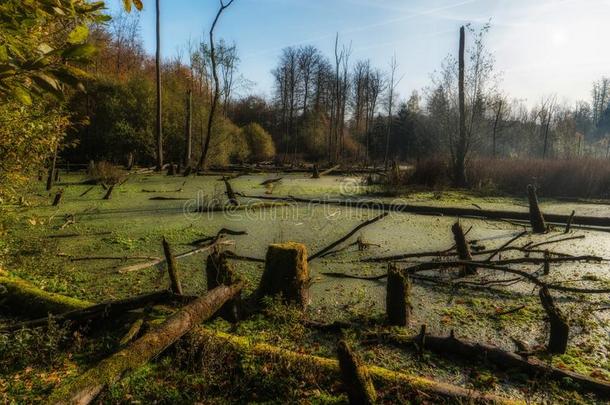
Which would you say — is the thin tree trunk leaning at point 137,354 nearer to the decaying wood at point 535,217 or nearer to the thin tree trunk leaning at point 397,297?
the thin tree trunk leaning at point 397,297

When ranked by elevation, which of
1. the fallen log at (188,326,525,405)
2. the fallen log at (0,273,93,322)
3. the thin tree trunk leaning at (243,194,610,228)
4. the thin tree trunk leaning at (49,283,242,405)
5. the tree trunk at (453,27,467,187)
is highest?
the tree trunk at (453,27,467,187)

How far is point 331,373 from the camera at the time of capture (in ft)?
8.07

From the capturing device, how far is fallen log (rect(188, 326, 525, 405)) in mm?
2182

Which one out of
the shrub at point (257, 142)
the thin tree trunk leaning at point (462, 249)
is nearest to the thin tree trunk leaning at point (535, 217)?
the thin tree trunk leaning at point (462, 249)

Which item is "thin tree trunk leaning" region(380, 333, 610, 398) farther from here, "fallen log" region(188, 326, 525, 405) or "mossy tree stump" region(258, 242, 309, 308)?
"mossy tree stump" region(258, 242, 309, 308)

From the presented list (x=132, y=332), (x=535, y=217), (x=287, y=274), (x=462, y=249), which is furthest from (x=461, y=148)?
(x=132, y=332)

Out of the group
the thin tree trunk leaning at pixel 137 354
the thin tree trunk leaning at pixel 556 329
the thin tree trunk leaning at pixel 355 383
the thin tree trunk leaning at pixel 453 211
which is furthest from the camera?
the thin tree trunk leaning at pixel 453 211

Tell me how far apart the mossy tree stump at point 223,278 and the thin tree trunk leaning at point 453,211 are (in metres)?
6.76

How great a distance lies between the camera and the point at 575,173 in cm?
1398

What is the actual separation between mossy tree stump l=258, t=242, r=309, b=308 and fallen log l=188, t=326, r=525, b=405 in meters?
0.69

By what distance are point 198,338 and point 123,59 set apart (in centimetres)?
3562

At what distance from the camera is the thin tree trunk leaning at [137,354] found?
1779 mm

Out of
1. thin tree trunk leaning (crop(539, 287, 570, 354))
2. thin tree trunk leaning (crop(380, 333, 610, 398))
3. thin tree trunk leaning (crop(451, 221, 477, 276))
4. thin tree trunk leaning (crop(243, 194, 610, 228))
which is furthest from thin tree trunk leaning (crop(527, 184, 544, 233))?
thin tree trunk leaning (crop(380, 333, 610, 398))

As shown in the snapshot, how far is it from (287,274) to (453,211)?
6.72m
